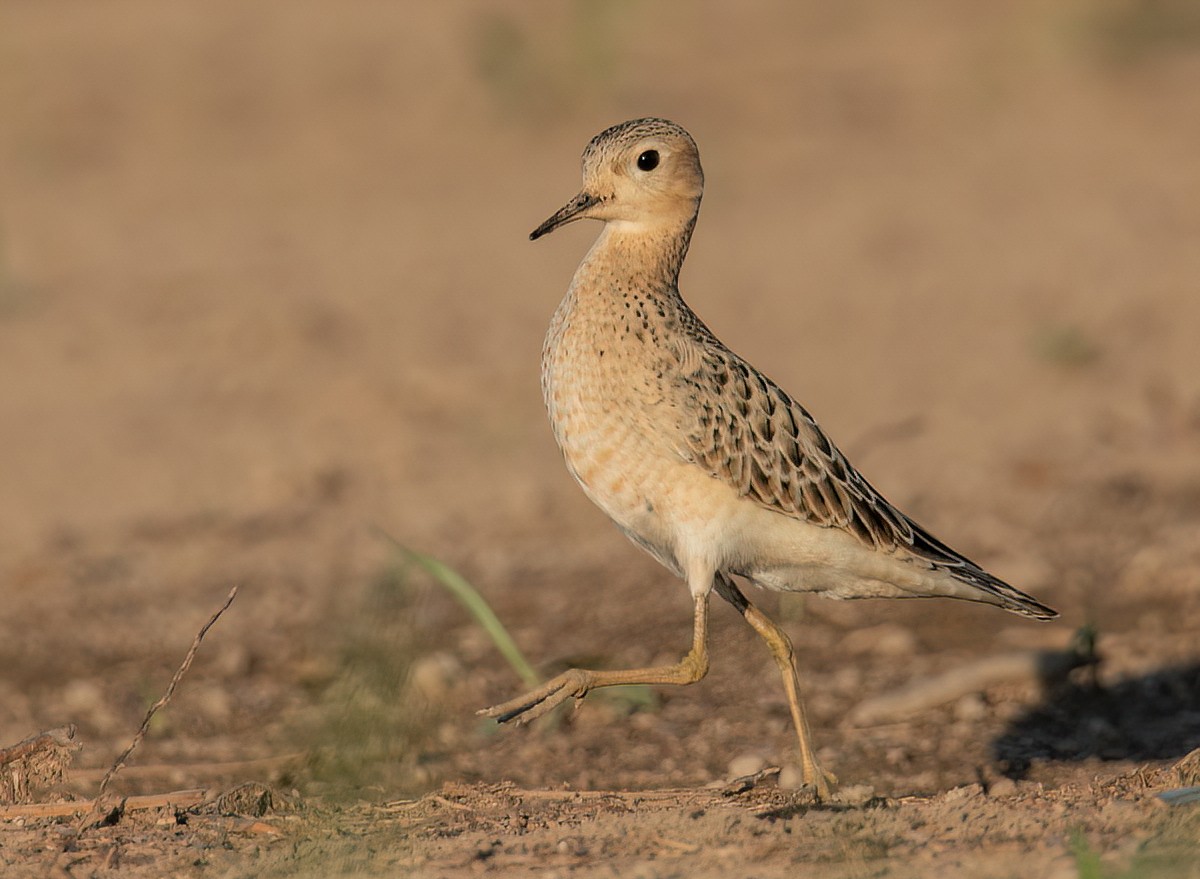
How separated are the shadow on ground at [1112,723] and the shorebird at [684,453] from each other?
82cm

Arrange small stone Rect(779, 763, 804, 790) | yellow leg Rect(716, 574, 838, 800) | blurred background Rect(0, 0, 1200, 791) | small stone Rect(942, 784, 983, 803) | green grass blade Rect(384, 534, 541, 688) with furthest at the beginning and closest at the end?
blurred background Rect(0, 0, 1200, 791)
green grass blade Rect(384, 534, 541, 688)
small stone Rect(779, 763, 804, 790)
yellow leg Rect(716, 574, 838, 800)
small stone Rect(942, 784, 983, 803)

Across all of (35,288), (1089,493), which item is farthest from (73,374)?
(1089,493)

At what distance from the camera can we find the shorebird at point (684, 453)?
18.2 feet

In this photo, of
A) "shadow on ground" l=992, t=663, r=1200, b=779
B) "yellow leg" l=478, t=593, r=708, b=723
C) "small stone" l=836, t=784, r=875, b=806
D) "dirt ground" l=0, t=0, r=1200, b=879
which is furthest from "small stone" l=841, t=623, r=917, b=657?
"yellow leg" l=478, t=593, r=708, b=723

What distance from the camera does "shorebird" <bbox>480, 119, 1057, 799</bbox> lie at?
5.55 m

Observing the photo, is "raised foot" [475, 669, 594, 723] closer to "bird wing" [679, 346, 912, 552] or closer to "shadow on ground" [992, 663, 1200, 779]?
"bird wing" [679, 346, 912, 552]

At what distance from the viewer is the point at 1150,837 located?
4383mm

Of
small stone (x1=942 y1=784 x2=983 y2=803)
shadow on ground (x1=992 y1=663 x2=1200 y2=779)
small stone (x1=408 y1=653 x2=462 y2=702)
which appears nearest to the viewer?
small stone (x1=942 y1=784 x2=983 y2=803)

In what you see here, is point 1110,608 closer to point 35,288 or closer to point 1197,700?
point 1197,700

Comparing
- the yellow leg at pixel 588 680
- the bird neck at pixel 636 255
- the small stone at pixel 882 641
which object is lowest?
the small stone at pixel 882 641

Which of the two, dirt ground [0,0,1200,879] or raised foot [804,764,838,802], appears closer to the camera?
dirt ground [0,0,1200,879]

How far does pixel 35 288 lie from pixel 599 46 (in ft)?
16.4

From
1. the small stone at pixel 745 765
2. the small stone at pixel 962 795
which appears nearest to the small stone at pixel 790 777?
the small stone at pixel 745 765

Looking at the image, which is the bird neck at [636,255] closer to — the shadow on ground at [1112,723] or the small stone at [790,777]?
the small stone at [790,777]
